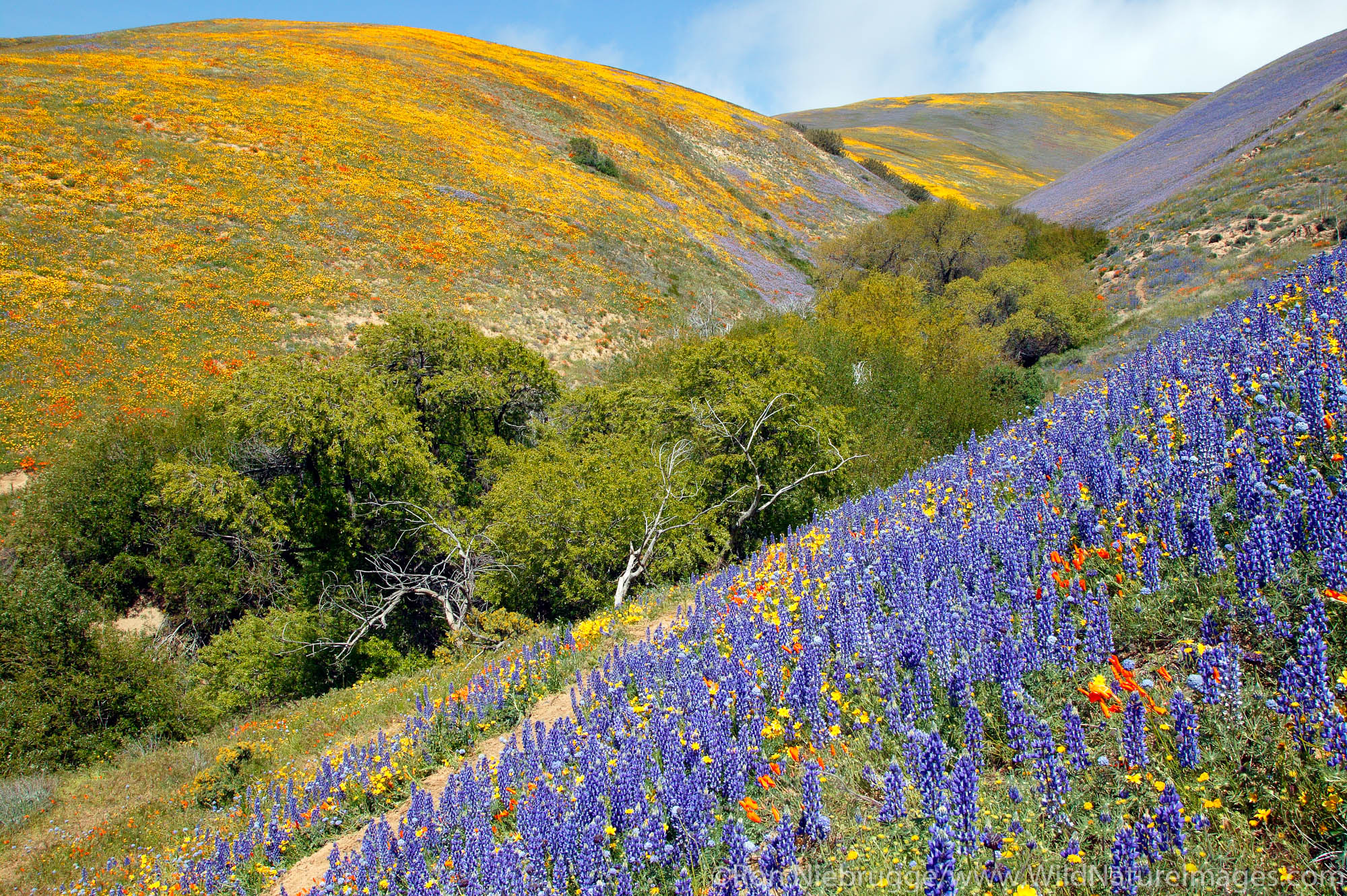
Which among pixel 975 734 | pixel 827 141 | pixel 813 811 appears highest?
pixel 827 141

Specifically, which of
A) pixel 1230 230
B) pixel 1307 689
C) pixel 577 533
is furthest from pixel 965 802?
pixel 1230 230

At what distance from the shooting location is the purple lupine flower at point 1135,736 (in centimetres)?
280

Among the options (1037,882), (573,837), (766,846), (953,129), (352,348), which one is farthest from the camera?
(953,129)

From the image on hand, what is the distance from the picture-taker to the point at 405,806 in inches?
300

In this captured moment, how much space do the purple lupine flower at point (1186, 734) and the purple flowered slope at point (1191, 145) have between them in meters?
45.2

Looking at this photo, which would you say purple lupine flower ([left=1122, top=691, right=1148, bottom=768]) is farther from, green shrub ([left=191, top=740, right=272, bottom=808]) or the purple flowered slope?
the purple flowered slope

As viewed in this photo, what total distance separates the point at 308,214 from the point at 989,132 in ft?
423

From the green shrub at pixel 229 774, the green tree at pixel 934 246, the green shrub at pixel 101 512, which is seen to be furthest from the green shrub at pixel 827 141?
the green shrub at pixel 229 774

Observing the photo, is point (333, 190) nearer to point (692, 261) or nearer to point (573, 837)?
point (692, 261)

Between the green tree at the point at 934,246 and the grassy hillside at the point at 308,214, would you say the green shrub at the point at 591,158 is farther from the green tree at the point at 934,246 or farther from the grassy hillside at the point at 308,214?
the green tree at the point at 934,246

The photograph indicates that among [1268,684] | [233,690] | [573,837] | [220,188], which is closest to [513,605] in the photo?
[233,690]

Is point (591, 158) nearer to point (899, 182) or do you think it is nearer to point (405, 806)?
point (899, 182)

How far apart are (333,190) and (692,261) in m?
22.0

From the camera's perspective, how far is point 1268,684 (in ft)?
10.4
